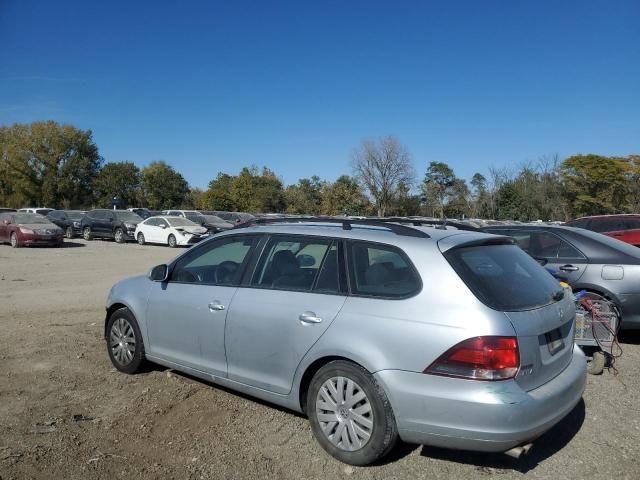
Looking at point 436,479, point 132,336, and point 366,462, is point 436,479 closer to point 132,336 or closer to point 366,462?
point 366,462

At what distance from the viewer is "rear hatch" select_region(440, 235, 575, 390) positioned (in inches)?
125

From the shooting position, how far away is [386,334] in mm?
3271

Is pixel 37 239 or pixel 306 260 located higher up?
pixel 306 260

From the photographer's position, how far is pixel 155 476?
335 centimetres

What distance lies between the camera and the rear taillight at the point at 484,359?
3.01 metres

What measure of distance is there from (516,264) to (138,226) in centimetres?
2496

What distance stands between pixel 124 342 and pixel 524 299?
150 inches

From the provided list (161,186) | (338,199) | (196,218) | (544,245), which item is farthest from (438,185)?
(544,245)

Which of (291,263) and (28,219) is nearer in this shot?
(291,263)

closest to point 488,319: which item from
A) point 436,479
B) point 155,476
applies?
point 436,479

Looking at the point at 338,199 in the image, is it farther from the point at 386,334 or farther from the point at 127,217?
the point at 386,334

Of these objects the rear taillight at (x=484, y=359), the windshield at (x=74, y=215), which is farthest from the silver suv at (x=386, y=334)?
the windshield at (x=74, y=215)

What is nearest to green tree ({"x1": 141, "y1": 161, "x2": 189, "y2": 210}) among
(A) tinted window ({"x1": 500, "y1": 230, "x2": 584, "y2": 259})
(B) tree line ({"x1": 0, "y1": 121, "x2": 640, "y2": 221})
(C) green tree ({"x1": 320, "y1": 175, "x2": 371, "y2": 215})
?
(B) tree line ({"x1": 0, "y1": 121, "x2": 640, "y2": 221})

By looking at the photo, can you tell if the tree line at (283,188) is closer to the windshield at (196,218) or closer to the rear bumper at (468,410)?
the windshield at (196,218)
